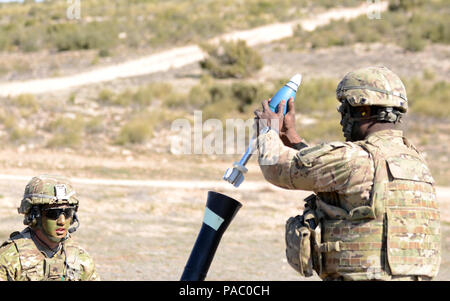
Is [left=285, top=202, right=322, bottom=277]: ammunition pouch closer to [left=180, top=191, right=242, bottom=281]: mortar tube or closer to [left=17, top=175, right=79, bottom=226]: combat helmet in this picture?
[left=180, top=191, right=242, bottom=281]: mortar tube

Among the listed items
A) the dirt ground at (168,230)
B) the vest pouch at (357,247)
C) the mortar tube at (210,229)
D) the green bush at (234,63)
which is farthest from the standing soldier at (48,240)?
the green bush at (234,63)

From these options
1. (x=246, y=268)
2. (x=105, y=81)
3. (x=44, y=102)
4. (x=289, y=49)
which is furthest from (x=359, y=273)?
(x=289, y=49)

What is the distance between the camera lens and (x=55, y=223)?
13.6 ft

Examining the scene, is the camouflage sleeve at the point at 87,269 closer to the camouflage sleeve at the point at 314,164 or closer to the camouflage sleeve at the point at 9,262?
the camouflage sleeve at the point at 9,262

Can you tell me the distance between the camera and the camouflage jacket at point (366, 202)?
3.46 metres

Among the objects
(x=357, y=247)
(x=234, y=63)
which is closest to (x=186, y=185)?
(x=357, y=247)

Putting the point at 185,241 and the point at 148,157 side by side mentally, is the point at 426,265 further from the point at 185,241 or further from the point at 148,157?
the point at 148,157

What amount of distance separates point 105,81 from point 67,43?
10.4 m

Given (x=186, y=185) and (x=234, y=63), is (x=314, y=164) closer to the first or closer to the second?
(x=186, y=185)

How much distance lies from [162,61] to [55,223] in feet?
95.5

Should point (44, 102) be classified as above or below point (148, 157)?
above

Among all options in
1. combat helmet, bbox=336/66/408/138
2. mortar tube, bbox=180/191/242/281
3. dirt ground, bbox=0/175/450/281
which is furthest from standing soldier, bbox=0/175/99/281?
dirt ground, bbox=0/175/450/281

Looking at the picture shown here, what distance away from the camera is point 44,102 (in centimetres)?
2200

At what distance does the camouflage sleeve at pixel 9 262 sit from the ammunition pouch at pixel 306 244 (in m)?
1.49
